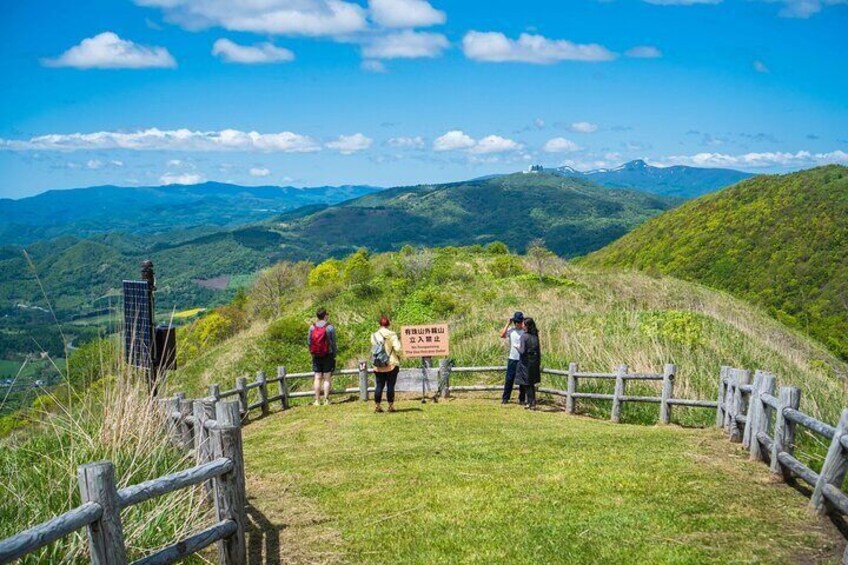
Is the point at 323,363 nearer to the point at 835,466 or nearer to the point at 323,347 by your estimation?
the point at 323,347

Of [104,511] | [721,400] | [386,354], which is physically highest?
[104,511]

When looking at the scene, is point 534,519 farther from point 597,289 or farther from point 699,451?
point 597,289

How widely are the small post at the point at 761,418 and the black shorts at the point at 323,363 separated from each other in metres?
8.55

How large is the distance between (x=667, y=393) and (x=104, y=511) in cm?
975

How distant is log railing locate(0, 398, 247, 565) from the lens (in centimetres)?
396

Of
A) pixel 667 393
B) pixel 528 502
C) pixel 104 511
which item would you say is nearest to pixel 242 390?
pixel 667 393

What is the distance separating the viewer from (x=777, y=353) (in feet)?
54.3

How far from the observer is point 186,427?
7.29m

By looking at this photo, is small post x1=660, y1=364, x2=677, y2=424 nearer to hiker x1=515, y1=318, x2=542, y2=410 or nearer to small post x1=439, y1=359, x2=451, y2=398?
hiker x1=515, y1=318, x2=542, y2=410

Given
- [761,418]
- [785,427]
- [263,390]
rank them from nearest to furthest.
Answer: [785,427]
[761,418]
[263,390]

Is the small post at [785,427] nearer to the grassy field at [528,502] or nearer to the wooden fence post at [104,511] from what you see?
the grassy field at [528,502]

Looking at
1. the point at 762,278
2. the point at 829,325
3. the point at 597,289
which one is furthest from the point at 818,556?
the point at 762,278

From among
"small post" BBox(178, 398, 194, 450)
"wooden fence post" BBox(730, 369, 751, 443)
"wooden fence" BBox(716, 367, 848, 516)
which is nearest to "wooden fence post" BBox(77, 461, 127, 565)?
"small post" BBox(178, 398, 194, 450)

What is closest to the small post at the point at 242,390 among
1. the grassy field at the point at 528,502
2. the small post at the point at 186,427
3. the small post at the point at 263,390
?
the small post at the point at 263,390
